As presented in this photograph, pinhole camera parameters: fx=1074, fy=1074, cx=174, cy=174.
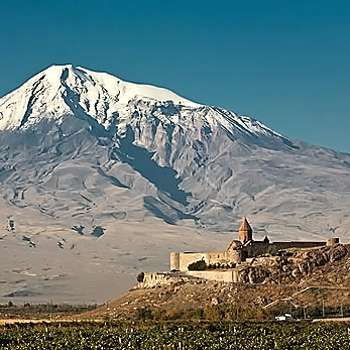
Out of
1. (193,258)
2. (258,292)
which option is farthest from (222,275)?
(193,258)

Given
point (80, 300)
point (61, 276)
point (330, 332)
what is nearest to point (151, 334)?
point (330, 332)

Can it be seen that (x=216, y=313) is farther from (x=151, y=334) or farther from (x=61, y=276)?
(x=61, y=276)

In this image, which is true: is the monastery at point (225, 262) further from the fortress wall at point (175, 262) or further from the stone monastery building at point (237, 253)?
the fortress wall at point (175, 262)

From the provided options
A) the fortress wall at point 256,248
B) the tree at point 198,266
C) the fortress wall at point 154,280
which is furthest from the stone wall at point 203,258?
the fortress wall at point 154,280

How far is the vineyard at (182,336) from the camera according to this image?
48.6 metres

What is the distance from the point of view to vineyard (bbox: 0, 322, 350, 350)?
159 feet

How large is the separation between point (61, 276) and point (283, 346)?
151m

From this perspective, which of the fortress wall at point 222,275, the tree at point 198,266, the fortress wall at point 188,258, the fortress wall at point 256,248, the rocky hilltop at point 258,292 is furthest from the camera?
the fortress wall at point 188,258

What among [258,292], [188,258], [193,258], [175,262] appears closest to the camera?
[258,292]

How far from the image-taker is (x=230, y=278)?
85.9m

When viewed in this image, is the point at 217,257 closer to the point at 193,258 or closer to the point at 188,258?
the point at 193,258

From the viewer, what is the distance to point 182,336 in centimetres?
5384

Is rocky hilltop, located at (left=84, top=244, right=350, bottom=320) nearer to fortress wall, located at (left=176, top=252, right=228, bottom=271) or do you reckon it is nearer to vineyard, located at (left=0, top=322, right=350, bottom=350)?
fortress wall, located at (left=176, top=252, right=228, bottom=271)

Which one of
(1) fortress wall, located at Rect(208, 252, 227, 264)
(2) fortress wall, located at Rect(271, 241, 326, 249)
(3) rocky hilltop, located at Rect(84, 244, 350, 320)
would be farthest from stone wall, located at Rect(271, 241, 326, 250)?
(1) fortress wall, located at Rect(208, 252, 227, 264)
